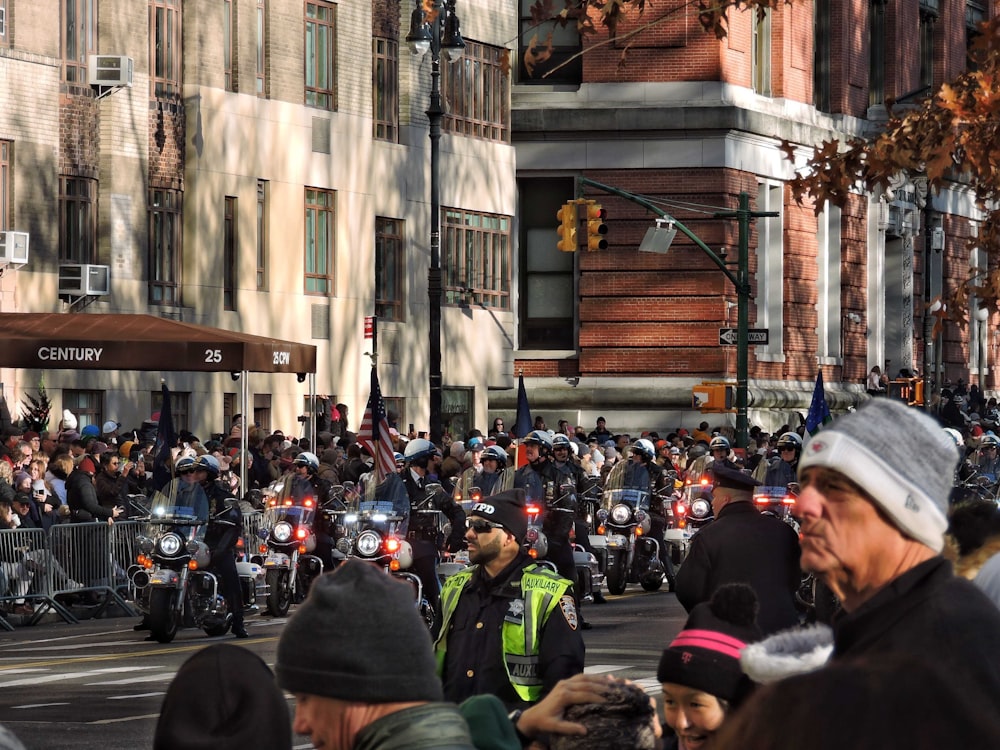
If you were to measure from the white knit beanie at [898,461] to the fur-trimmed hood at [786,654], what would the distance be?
0.81ft

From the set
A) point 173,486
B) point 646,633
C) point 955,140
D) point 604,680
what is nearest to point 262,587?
point 173,486

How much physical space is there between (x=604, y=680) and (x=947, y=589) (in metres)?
1.34

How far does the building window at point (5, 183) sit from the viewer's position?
1371 inches

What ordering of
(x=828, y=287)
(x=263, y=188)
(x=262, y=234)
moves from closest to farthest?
(x=263, y=188)
(x=262, y=234)
(x=828, y=287)

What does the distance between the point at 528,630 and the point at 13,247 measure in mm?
26888

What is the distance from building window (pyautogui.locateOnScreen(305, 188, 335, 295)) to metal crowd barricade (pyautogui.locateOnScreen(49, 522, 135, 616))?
18.0 meters

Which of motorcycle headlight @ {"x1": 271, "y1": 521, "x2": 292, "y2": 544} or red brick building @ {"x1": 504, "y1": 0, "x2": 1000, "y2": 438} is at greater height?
red brick building @ {"x1": 504, "y1": 0, "x2": 1000, "y2": 438}

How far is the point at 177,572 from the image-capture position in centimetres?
2136

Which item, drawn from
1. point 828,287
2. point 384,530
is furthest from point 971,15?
point 384,530

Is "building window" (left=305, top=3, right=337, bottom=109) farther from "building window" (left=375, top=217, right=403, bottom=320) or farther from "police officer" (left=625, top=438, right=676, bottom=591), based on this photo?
"police officer" (left=625, top=438, right=676, bottom=591)

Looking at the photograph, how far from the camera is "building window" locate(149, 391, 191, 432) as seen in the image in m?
37.7

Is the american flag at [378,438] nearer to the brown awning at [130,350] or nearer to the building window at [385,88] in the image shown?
the brown awning at [130,350]

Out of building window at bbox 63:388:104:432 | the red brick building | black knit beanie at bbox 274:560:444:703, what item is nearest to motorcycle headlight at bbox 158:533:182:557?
building window at bbox 63:388:104:432

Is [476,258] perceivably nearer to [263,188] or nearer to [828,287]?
[263,188]
